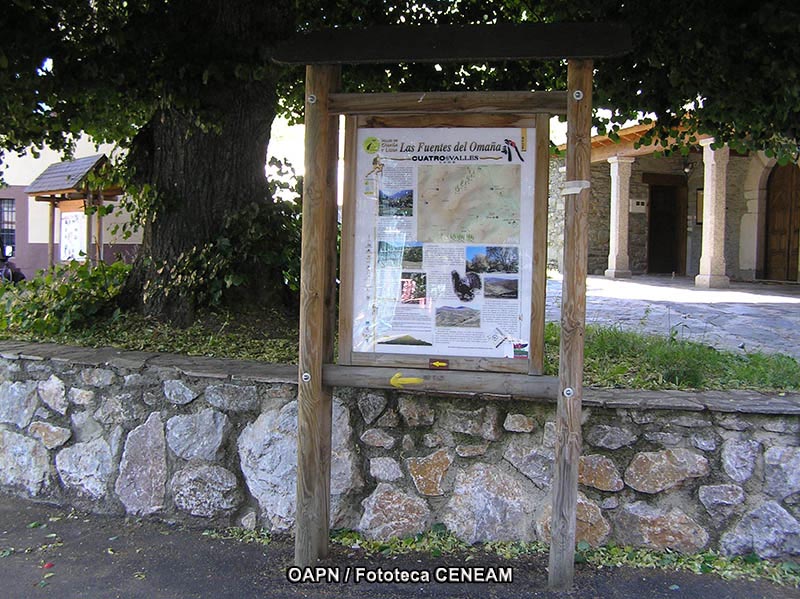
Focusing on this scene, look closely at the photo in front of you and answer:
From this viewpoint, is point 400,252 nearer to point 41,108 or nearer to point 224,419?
point 224,419

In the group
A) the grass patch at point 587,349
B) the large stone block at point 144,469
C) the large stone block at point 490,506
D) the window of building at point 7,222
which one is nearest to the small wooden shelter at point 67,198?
the window of building at point 7,222

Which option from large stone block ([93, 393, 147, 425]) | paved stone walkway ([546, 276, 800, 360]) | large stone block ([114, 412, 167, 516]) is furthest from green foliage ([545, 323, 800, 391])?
large stone block ([93, 393, 147, 425])

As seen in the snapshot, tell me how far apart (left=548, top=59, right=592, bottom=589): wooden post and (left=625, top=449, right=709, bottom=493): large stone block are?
1.68ft

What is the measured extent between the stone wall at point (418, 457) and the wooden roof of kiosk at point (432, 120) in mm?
361

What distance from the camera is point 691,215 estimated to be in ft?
64.5

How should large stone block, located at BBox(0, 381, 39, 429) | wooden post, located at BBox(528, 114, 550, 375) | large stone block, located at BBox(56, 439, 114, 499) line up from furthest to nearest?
large stone block, located at BBox(0, 381, 39, 429)
large stone block, located at BBox(56, 439, 114, 499)
wooden post, located at BBox(528, 114, 550, 375)

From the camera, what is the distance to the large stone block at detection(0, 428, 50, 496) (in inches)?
170

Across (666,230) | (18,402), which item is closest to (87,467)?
(18,402)

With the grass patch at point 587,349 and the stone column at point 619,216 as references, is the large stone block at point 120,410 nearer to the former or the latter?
the grass patch at point 587,349

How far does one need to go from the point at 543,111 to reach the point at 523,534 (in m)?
2.05

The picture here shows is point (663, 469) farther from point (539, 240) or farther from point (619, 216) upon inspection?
point (619, 216)

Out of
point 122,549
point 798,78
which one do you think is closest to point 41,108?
point 122,549

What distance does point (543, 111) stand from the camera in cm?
316

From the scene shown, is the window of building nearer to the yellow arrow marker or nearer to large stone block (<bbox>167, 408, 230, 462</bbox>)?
large stone block (<bbox>167, 408, 230, 462</bbox>)
